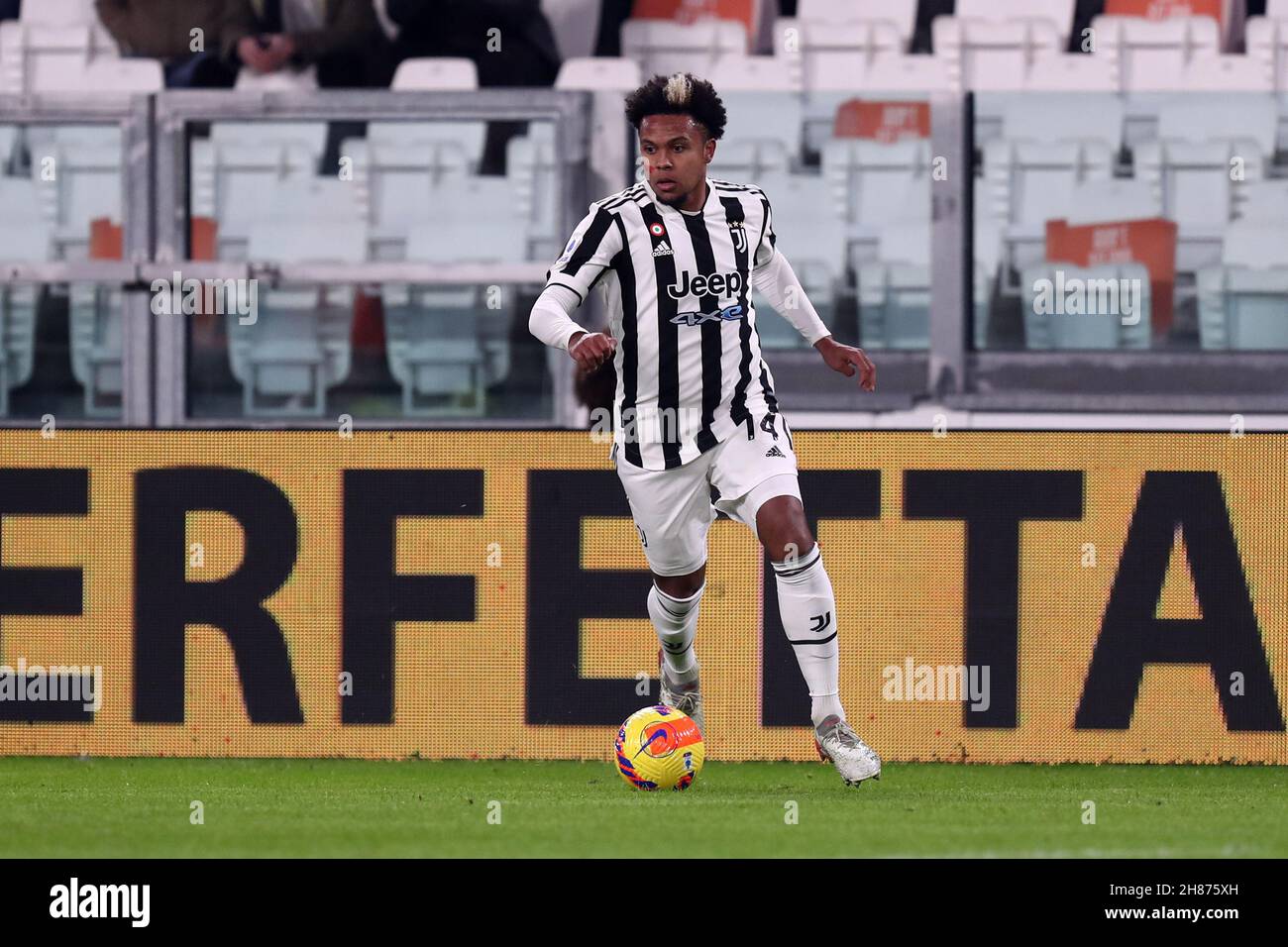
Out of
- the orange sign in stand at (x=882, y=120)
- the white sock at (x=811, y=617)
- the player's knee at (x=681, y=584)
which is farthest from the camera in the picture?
the orange sign in stand at (x=882, y=120)

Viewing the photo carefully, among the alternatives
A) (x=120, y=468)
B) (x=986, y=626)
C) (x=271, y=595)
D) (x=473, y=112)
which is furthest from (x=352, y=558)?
(x=473, y=112)

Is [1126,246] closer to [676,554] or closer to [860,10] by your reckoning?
[860,10]

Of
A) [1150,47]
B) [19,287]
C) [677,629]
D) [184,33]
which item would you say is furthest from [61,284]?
[1150,47]

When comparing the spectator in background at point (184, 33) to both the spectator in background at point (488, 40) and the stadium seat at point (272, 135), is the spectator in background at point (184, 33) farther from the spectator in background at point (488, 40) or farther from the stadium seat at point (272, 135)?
the spectator in background at point (488, 40)

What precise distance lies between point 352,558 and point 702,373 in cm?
153

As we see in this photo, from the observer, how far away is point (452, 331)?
371 inches

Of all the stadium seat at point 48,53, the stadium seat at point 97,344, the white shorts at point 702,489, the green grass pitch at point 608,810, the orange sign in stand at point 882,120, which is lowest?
the green grass pitch at point 608,810

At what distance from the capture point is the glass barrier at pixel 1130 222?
945cm

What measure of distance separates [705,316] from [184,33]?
15.3ft

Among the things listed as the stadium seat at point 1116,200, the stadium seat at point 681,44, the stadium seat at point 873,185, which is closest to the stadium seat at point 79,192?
the stadium seat at point 681,44

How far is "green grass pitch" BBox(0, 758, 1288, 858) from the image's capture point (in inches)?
179

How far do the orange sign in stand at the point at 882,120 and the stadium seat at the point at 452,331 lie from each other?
4.90ft

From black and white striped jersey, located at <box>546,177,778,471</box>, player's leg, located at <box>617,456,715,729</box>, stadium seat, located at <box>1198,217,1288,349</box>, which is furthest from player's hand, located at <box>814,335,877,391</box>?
stadium seat, located at <box>1198,217,1288,349</box>

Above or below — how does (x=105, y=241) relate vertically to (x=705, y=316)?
above
